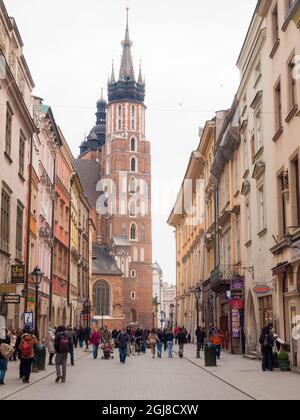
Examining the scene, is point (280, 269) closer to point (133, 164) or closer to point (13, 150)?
point (13, 150)

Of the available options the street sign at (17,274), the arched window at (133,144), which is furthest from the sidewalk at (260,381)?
the arched window at (133,144)

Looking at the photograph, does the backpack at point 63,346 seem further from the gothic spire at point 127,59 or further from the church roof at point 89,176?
the gothic spire at point 127,59

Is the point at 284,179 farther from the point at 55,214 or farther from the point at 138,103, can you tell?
the point at 138,103

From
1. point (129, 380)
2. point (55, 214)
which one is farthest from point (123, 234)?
point (129, 380)

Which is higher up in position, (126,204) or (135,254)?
(126,204)

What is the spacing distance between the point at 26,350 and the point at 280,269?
343 inches

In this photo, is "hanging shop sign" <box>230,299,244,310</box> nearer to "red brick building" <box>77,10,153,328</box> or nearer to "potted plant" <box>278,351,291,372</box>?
"potted plant" <box>278,351,291,372</box>

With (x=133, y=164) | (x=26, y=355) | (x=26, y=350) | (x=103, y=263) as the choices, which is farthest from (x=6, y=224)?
(x=133, y=164)

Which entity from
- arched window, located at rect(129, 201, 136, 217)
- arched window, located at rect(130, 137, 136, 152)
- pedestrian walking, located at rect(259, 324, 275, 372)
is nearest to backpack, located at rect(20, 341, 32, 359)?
pedestrian walking, located at rect(259, 324, 275, 372)

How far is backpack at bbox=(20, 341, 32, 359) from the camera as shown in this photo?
60.2 ft

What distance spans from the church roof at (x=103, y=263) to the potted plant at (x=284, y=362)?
80.8 m

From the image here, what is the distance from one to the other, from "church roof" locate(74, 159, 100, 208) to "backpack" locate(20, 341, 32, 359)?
109049 mm

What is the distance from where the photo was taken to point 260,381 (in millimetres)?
17531

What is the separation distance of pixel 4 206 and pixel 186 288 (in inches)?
1470
